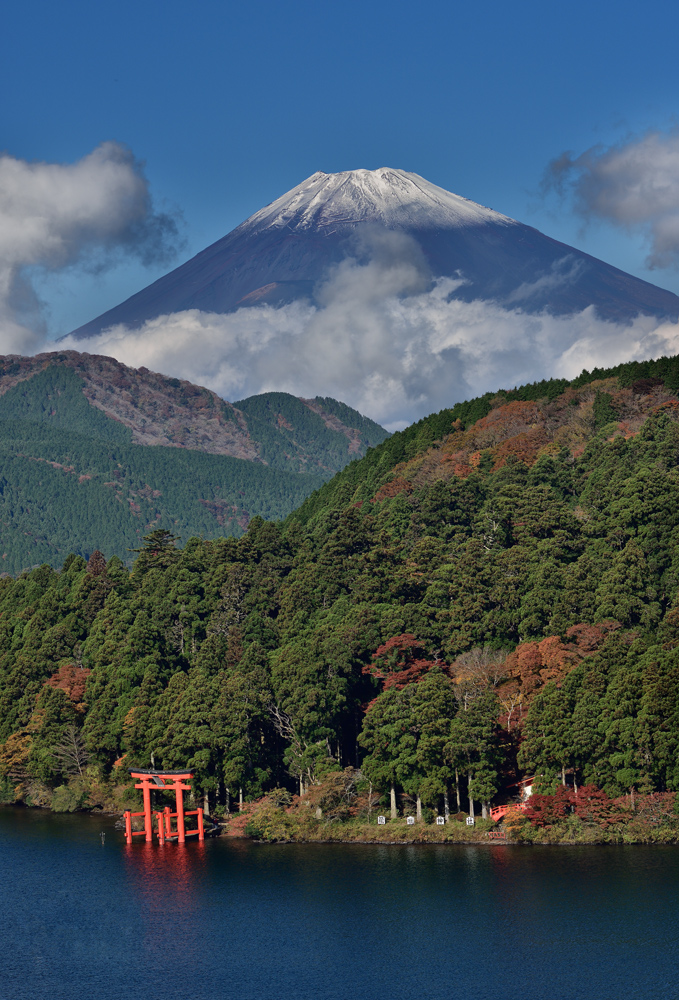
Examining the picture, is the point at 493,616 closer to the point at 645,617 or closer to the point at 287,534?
the point at 645,617

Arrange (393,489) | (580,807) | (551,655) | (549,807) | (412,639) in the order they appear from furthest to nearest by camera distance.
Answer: (393,489) → (412,639) → (551,655) → (549,807) → (580,807)

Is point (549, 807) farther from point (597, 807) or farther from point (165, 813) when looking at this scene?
point (165, 813)

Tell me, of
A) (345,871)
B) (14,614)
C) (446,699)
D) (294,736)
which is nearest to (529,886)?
(345,871)

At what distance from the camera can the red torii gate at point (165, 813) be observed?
199ft

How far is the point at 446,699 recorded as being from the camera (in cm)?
5997

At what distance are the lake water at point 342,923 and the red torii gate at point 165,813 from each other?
117 inches

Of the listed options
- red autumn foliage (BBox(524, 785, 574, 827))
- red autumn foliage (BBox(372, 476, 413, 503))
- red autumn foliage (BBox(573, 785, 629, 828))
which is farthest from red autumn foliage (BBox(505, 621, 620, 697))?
red autumn foliage (BBox(372, 476, 413, 503))

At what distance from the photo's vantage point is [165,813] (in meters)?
61.1

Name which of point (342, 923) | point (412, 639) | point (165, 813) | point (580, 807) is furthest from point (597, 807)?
point (165, 813)

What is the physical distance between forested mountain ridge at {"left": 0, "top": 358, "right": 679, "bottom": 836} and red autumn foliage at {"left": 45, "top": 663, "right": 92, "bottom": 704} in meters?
0.19

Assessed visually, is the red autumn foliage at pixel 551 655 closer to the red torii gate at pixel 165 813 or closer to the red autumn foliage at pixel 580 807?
the red autumn foliage at pixel 580 807

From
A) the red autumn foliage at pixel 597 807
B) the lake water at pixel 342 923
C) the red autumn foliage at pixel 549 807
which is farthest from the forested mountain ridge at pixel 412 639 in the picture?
the lake water at pixel 342 923

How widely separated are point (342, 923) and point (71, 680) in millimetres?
35585

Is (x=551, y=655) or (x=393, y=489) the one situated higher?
(x=393, y=489)
